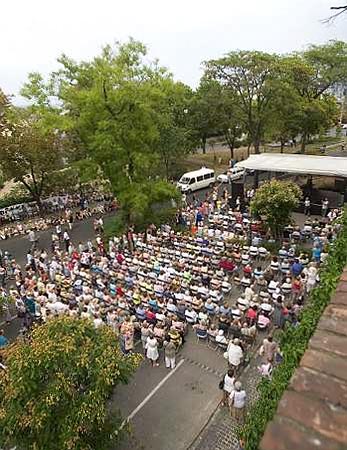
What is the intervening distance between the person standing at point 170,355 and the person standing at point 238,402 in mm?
2687

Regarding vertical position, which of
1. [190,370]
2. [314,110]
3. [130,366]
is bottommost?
[190,370]

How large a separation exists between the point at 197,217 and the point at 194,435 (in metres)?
16.4

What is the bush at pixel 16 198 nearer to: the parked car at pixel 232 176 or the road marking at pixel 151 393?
the parked car at pixel 232 176

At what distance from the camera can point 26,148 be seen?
28.4m

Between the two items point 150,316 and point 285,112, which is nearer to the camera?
point 150,316

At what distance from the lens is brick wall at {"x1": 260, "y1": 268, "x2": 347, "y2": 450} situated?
2.64 metres

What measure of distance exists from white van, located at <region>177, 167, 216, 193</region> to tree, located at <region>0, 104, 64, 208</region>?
10.8m

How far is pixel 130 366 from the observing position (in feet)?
30.6

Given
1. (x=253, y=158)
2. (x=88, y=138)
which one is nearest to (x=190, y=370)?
(x=88, y=138)

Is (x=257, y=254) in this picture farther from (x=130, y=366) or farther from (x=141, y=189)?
(x=130, y=366)

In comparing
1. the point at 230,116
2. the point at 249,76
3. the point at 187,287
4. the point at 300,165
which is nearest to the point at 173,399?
the point at 187,287

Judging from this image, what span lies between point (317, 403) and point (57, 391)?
21.3 feet

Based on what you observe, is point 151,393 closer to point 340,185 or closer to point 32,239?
point 32,239

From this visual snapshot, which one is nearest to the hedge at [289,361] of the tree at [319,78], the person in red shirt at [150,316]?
the person in red shirt at [150,316]
